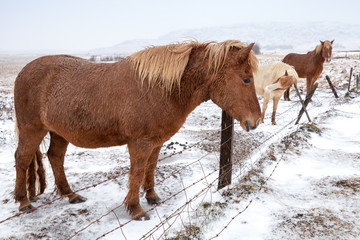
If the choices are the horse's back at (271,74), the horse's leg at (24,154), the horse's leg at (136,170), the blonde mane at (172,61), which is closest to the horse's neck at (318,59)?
the horse's back at (271,74)

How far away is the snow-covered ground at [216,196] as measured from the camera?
2.64m

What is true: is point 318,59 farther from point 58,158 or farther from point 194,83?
point 58,158

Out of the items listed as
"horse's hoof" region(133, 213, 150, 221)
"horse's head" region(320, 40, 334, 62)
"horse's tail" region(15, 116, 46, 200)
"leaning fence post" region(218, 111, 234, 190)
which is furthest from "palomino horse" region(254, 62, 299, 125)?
"horse's tail" region(15, 116, 46, 200)

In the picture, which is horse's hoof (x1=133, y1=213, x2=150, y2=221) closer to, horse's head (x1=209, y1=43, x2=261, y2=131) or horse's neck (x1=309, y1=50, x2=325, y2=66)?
horse's head (x1=209, y1=43, x2=261, y2=131)

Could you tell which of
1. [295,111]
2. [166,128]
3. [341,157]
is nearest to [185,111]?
[166,128]

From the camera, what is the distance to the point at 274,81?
759 centimetres

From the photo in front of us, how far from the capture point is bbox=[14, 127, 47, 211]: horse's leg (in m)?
3.04

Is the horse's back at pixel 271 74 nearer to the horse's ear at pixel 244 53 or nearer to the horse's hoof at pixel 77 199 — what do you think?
the horse's ear at pixel 244 53

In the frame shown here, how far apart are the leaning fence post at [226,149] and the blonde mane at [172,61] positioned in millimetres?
994

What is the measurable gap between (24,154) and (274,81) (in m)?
6.87

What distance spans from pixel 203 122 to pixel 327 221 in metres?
5.65

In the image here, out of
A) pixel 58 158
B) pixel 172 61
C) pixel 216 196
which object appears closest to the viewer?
pixel 172 61

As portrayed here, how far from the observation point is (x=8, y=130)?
6547 mm

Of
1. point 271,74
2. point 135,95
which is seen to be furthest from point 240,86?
point 271,74
